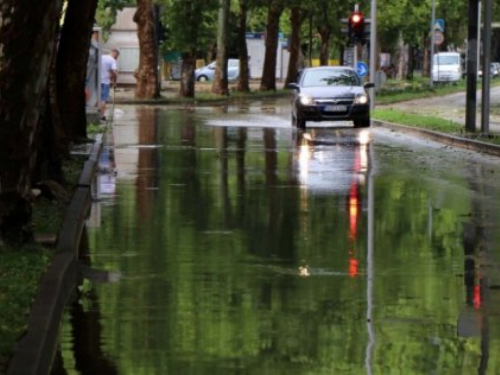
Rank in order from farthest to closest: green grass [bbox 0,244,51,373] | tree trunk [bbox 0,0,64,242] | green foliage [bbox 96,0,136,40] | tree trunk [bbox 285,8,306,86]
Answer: tree trunk [bbox 285,8,306,86]
green foliage [bbox 96,0,136,40]
tree trunk [bbox 0,0,64,242]
green grass [bbox 0,244,51,373]

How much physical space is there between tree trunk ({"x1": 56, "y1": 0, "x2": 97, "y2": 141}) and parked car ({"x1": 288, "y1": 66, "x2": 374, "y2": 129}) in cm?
1074

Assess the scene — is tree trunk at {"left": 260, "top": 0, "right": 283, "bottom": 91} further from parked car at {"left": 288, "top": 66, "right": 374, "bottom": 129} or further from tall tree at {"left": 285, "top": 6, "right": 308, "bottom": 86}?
parked car at {"left": 288, "top": 66, "right": 374, "bottom": 129}

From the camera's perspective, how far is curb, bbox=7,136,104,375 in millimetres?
6758

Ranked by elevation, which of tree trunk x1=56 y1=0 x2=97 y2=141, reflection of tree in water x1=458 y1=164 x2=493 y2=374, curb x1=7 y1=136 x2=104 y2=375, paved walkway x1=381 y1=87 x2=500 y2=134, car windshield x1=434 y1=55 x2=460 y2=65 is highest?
tree trunk x1=56 y1=0 x2=97 y2=141

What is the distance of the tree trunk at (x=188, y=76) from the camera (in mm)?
53750

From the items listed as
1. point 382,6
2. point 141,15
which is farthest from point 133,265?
point 382,6

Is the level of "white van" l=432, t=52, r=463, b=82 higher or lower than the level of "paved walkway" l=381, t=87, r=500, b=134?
higher

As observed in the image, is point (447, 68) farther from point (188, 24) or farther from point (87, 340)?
point (87, 340)

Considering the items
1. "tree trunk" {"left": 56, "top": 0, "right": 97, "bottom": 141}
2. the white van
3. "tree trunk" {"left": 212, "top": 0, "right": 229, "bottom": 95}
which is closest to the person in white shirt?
"tree trunk" {"left": 56, "top": 0, "right": 97, "bottom": 141}

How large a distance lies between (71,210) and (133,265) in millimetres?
2300

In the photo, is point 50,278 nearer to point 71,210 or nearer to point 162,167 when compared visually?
point 71,210

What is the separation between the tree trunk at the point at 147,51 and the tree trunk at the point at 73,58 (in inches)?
1059

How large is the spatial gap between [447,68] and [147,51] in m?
36.1

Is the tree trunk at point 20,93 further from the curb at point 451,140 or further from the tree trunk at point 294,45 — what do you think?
the tree trunk at point 294,45
